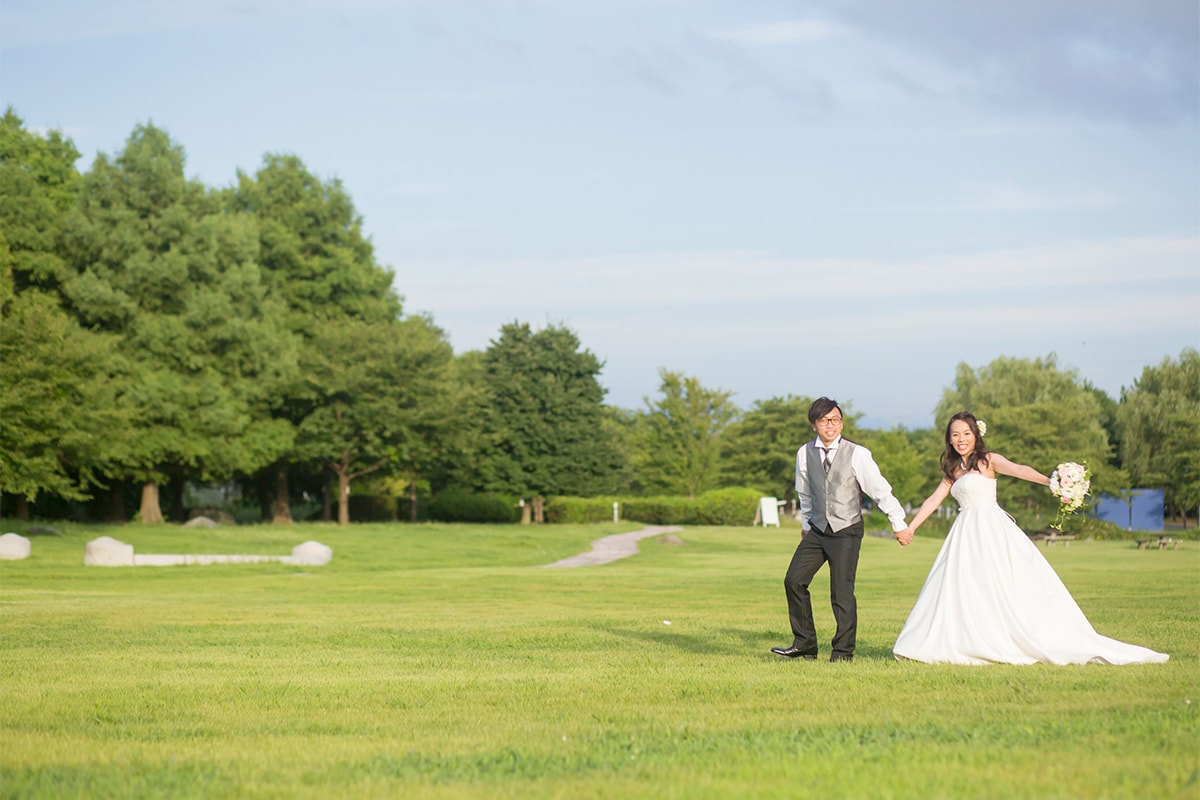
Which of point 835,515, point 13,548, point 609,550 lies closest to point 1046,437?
point 609,550

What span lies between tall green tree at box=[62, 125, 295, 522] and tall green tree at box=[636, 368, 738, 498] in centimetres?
2813

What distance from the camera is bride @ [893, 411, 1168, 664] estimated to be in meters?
9.91

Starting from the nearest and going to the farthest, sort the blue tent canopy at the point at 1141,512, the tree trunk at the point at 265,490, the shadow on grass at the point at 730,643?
the shadow on grass at the point at 730,643 → the tree trunk at the point at 265,490 → the blue tent canopy at the point at 1141,512

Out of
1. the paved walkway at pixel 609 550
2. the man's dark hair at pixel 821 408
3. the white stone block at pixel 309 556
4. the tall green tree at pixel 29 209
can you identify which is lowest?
the paved walkway at pixel 609 550

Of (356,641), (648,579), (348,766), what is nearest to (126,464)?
(648,579)

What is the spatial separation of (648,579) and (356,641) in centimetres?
1470

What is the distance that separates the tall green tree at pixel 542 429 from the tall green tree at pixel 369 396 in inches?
286

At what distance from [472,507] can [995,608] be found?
5849 cm

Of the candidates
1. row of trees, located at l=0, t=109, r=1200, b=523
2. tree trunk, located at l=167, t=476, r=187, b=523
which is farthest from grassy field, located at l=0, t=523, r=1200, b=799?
tree trunk, located at l=167, t=476, r=187, b=523

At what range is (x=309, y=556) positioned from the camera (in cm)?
3234

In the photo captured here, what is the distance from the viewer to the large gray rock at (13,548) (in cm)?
3075

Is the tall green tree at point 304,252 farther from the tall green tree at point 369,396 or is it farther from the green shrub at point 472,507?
the green shrub at point 472,507

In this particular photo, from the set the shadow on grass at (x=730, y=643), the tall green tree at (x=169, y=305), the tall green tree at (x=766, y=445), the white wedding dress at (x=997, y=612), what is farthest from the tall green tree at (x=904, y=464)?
the white wedding dress at (x=997, y=612)

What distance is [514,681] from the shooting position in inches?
380
